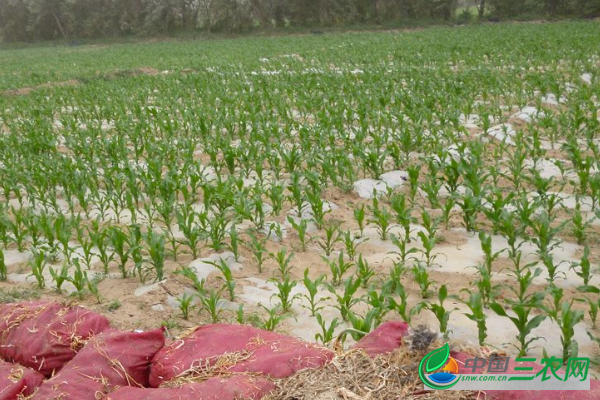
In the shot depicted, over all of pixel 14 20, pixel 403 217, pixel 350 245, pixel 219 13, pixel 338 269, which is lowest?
pixel 338 269

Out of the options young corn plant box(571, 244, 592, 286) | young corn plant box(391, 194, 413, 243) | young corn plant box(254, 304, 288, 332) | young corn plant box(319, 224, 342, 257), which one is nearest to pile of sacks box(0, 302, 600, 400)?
young corn plant box(254, 304, 288, 332)

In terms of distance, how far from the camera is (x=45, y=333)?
3129 mm

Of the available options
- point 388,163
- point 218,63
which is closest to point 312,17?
point 218,63

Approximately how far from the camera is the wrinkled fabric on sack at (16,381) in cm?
271

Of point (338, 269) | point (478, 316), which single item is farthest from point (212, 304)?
point (478, 316)

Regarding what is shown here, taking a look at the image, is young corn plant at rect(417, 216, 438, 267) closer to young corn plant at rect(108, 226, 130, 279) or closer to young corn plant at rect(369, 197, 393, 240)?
young corn plant at rect(369, 197, 393, 240)

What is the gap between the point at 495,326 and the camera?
3701 mm

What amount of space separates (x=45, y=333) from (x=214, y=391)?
119cm

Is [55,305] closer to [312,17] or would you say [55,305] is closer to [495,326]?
[495,326]

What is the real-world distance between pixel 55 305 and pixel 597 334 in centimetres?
317

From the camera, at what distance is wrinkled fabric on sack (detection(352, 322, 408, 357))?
2621 millimetres

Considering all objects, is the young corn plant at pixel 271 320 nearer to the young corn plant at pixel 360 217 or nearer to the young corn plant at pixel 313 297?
the young corn plant at pixel 313 297

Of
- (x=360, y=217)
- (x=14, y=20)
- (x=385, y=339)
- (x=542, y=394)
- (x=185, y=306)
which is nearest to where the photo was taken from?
(x=542, y=394)

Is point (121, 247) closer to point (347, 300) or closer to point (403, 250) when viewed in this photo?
point (347, 300)
